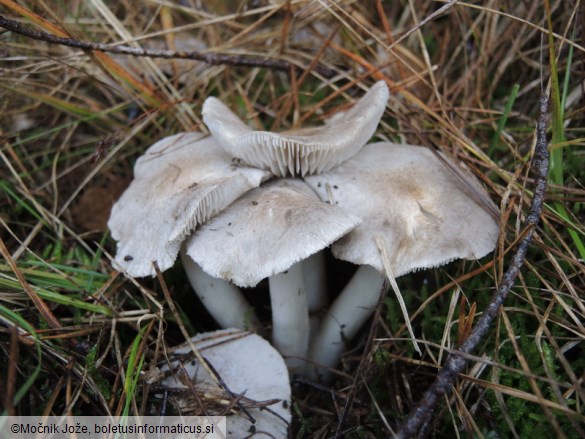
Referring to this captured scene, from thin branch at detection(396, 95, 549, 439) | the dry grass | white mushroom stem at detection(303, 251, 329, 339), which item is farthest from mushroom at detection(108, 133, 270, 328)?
thin branch at detection(396, 95, 549, 439)

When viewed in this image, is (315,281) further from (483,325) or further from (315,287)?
(483,325)

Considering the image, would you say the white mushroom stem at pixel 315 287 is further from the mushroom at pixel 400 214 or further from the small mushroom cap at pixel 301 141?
the small mushroom cap at pixel 301 141

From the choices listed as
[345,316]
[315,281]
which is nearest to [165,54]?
[315,281]

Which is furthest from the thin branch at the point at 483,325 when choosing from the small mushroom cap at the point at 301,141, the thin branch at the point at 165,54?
the thin branch at the point at 165,54

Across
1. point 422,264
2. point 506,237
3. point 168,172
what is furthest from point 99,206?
point 506,237

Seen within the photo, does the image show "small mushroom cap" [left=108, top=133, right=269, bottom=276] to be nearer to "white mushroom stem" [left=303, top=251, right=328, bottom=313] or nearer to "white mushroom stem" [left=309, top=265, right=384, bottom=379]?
"white mushroom stem" [left=303, top=251, right=328, bottom=313]
